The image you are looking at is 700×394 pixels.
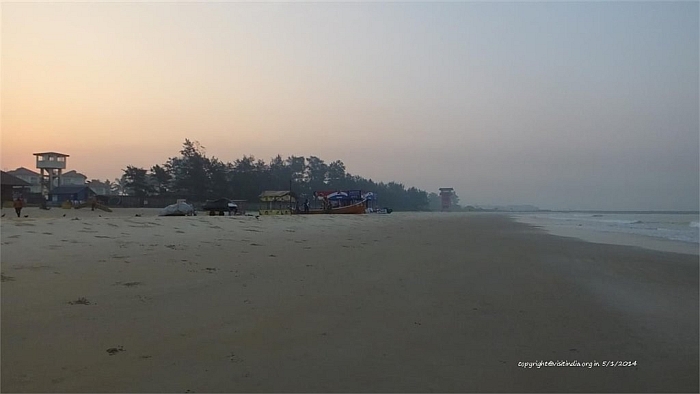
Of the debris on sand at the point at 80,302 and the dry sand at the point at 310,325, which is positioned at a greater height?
the debris on sand at the point at 80,302

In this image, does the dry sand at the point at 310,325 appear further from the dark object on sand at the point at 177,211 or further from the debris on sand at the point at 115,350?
the dark object on sand at the point at 177,211

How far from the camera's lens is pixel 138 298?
5910 millimetres

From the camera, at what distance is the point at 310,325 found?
17.7ft

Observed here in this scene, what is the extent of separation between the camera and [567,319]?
21.2 feet

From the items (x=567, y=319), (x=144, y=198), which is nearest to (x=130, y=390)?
(x=567, y=319)

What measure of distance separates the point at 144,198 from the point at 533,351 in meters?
55.3

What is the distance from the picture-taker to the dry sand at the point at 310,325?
13.1 feet

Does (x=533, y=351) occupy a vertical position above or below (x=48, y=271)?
below

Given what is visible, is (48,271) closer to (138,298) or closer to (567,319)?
(138,298)

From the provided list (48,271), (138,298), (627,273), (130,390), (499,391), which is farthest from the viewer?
(627,273)

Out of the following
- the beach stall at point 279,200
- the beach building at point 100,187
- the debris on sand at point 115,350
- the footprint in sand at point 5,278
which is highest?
the beach building at point 100,187

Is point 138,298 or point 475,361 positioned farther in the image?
point 138,298

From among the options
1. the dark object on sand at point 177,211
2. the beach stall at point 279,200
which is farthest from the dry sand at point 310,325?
the beach stall at point 279,200

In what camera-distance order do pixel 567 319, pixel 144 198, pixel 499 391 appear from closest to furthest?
pixel 499 391 → pixel 567 319 → pixel 144 198
